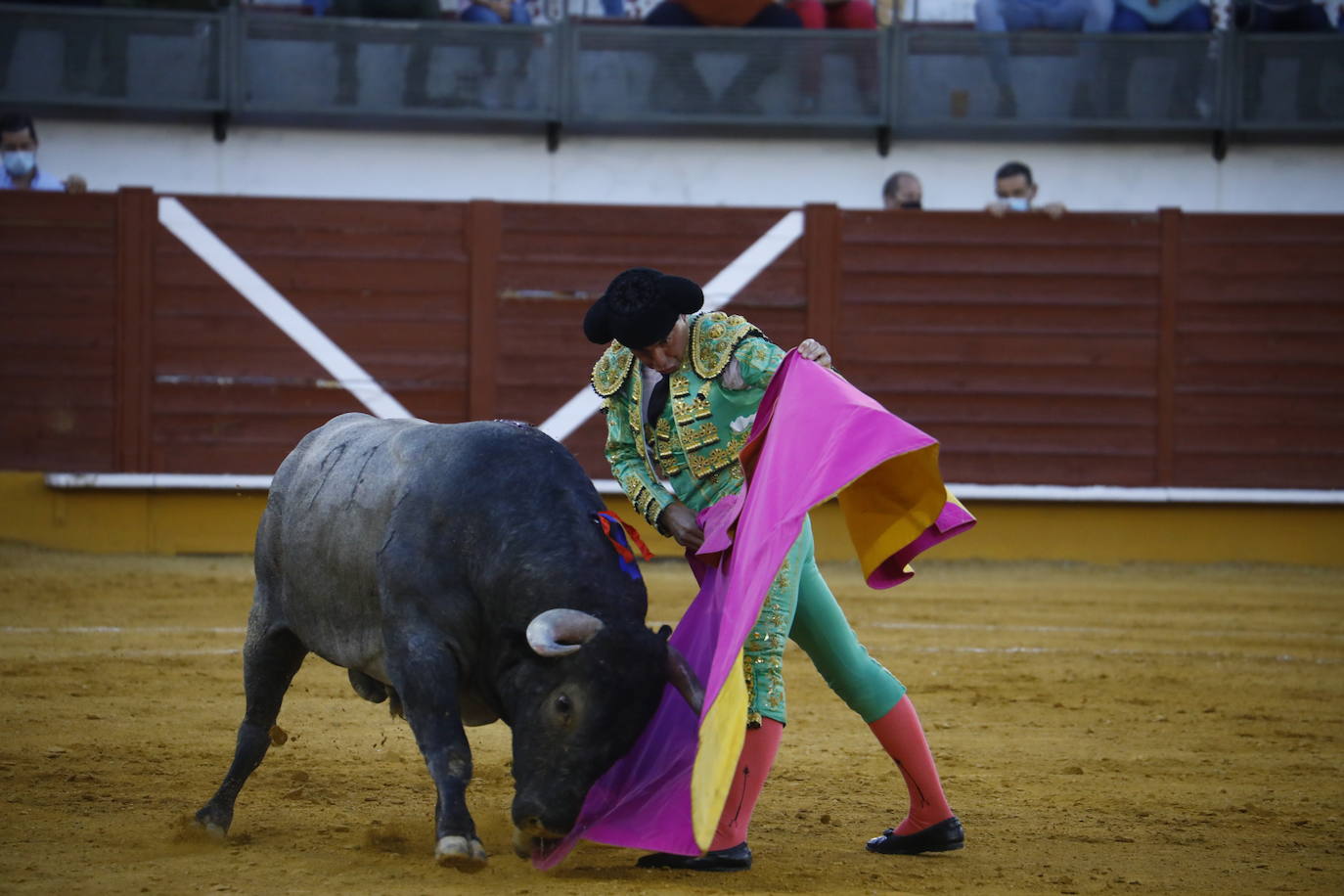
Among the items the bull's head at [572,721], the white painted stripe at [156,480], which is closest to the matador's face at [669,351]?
the bull's head at [572,721]

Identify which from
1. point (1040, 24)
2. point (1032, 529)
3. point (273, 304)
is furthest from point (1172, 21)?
point (273, 304)

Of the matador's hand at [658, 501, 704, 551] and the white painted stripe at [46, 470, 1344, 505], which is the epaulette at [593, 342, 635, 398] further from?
the white painted stripe at [46, 470, 1344, 505]

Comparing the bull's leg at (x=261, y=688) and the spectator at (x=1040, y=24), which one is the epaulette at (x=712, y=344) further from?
the spectator at (x=1040, y=24)

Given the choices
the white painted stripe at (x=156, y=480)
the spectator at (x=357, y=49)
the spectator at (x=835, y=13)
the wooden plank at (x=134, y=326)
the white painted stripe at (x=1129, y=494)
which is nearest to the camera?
the white painted stripe at (x=156, y=480)

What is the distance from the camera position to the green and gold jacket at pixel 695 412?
3.14 meters

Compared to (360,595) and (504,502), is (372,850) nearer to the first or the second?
(360,595)

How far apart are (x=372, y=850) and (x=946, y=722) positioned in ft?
6.43

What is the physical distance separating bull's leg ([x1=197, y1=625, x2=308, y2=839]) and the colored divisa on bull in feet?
0.20

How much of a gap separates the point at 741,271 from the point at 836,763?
464 centimetres

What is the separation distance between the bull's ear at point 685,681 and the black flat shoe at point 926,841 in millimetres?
540

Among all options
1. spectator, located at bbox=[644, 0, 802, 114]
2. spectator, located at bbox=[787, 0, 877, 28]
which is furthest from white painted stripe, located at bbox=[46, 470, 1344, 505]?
spectator, located at bbox=[787, 0, 877, 28]

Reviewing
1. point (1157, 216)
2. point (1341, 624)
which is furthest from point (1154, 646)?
point (1157, 216)

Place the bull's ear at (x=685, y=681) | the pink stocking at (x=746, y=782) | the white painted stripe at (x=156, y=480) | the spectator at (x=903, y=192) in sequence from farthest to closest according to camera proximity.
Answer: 1. the spectator at (x=903, y=192)
2. the white painted stripe at (x=156, y=480)
3. the pink stocking at (x=746, y=782)
4. the bull's ear at (x=685, y=681)

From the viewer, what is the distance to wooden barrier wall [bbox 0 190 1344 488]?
8.28 m
